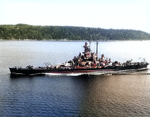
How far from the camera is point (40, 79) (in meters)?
73.6

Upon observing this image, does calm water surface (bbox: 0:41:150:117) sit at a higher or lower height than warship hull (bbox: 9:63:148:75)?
lower

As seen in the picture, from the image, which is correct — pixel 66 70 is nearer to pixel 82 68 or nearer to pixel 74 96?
pixel 82 68

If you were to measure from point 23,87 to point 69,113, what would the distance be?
81.1 ft

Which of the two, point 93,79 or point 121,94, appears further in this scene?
point 93,79

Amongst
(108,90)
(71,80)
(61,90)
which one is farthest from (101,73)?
(61,90)

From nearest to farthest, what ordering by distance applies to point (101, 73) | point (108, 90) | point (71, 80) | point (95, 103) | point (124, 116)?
point (124, 116) → point (95, 103) → point (108, 90) → point (71, 80) → point (101, 73)

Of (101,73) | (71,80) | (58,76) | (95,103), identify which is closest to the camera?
(95,103)

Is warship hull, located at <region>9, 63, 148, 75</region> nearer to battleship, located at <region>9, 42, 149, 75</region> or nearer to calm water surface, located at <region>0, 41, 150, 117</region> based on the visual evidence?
battleship, located at <region>9, 42, 149, 75</region>

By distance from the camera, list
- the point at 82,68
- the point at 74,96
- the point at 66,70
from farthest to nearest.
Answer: the point at 82,68
the point at 66,70
the point at 74,96

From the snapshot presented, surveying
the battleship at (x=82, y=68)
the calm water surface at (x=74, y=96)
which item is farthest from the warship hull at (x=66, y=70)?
the calm water surface at (x=74, y=96)

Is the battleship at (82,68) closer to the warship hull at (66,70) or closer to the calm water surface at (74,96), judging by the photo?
the warship hull at (66,70)

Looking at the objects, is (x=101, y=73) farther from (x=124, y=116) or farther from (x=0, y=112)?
(x=0, y=112)

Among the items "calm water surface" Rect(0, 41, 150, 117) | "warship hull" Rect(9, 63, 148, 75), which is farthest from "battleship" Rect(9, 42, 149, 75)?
"calm water surface" Rect(0, 41, 150, 117)

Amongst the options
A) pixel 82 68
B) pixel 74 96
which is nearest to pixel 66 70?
pixel 82 68
